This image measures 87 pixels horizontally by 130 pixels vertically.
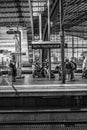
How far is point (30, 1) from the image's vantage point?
33.8 m

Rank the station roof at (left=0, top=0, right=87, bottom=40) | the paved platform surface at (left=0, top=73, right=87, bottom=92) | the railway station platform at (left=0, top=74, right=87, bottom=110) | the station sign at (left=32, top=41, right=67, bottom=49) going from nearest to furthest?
the railway station platform at (left=0, top=74, right=87, bottom=110), the paved platform surface at (left=0, top=73, right=87, bottom=92), the station sign at (left=32, top=41, right=67, bottom=49), the station roof at (left=0, top=0, right=87, bottom=40)

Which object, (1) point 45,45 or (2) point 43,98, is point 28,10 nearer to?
(1) point 45,45

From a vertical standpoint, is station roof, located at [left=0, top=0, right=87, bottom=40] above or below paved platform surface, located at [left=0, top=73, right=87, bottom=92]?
above

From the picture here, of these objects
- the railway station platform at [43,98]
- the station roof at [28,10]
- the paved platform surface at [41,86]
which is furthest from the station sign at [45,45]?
the station roof at [28,10]

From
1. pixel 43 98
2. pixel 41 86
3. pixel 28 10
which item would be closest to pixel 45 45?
pixel 41 86

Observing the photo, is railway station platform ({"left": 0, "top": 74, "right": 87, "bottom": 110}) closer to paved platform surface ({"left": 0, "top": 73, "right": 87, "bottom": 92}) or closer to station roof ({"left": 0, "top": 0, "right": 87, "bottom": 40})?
paved platform surface ({"left": 0, "top": 73, "right": 87, "bottom": 92})

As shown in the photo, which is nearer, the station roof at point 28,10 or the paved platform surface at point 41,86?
the paved platform surface at point 41,86

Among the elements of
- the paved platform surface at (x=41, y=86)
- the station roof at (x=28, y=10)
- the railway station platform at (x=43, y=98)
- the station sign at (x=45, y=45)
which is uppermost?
the station roof at (x=28, y=10)

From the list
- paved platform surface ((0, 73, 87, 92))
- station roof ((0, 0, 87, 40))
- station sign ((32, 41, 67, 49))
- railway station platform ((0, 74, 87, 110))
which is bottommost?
railway station platform ((0, 74, 87, 110))

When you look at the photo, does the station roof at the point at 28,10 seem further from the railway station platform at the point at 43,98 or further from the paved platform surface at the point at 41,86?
the railway station platform at the point at 43,98

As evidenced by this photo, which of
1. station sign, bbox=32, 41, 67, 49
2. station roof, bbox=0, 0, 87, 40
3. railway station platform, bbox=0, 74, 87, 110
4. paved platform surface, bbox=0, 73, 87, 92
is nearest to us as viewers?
railway station platform, bbox=0, 74, 87, 110

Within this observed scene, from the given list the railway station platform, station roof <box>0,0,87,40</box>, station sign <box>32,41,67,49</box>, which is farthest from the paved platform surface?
station roof <box>0,0,87,40</box>

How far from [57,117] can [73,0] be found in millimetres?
18984

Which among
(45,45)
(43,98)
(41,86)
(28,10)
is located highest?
(28,10)
